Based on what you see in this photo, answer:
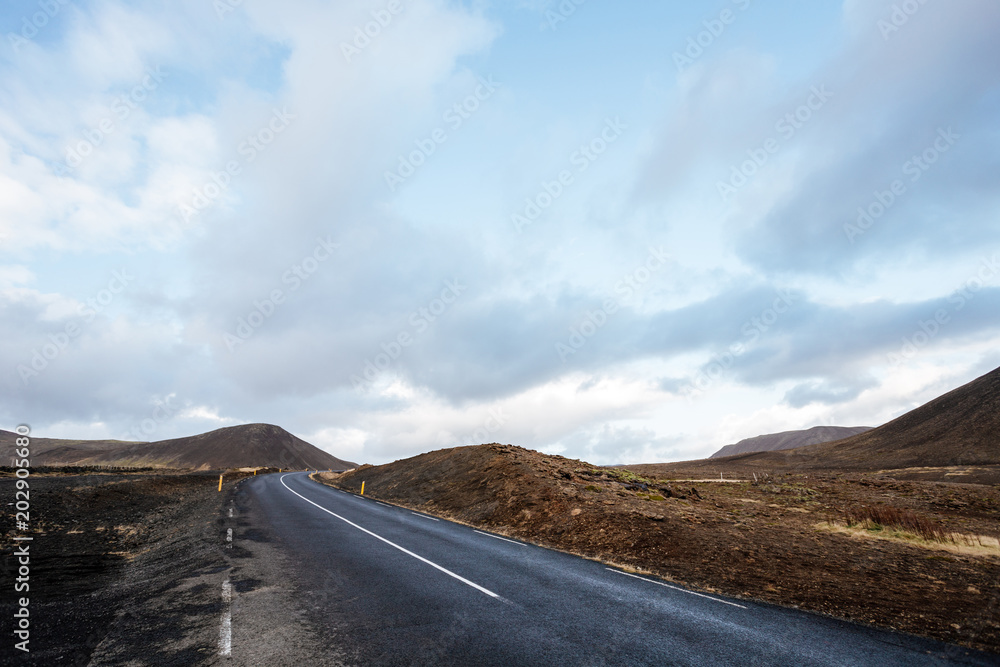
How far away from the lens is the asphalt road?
6.02 metres

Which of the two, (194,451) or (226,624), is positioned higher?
(194,451)

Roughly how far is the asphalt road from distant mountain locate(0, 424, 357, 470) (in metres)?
164

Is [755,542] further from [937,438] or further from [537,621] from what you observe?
[937,438]

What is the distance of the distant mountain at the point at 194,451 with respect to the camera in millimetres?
153000

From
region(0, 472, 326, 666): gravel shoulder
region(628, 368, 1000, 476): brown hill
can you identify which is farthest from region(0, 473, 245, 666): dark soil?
region(628, 368, 1000, 476): brown hill

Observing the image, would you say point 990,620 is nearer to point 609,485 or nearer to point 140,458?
point 609,485

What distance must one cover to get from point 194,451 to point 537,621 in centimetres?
19521

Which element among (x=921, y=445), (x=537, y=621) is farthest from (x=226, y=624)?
(x=921, y=445)

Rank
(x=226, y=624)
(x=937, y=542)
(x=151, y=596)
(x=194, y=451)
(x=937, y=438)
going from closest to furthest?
(x=226, y=624), (x=151, y=596), (x=937, y=542), (x=937, y=438), (x=194, y=451)

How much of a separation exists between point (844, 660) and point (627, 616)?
9.77ft

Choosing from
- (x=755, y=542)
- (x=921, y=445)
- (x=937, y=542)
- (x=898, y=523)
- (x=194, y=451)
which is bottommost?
(x=937, y=542)

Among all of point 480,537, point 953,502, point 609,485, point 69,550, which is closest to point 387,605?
point 480,537

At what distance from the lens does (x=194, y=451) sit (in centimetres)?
16312

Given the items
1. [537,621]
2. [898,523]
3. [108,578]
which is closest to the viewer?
[537,621]
